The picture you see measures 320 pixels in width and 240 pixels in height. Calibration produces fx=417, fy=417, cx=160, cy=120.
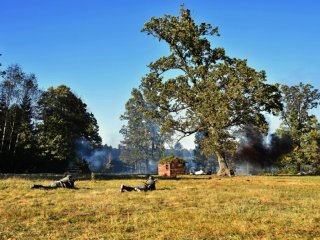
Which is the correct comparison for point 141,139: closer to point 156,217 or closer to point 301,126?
point 301,126

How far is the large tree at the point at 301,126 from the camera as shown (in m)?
60.4

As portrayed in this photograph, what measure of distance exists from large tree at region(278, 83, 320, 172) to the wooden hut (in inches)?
657

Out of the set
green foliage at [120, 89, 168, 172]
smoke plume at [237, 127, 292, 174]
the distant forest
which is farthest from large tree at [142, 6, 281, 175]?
green foliage at [120, 89, 168, 172]

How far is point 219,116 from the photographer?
4641 centimetres

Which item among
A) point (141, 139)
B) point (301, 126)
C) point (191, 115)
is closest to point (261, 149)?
point (301, 126)

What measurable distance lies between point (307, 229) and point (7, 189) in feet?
63.0

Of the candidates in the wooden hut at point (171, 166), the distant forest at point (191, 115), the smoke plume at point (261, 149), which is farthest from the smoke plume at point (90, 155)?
the smoke plume at point (261, 149)

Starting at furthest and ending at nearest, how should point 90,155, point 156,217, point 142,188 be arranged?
point 90,155 < point 142,188 < point 156,217

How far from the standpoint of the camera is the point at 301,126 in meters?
64.3

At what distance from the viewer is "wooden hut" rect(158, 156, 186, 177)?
A: 56.0 meters

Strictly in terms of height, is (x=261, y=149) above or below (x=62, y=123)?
below

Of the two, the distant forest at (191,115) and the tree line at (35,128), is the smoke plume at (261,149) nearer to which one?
the distant forest at (191,115)

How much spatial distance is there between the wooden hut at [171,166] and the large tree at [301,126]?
1669 cm

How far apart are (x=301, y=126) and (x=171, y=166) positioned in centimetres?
2249
